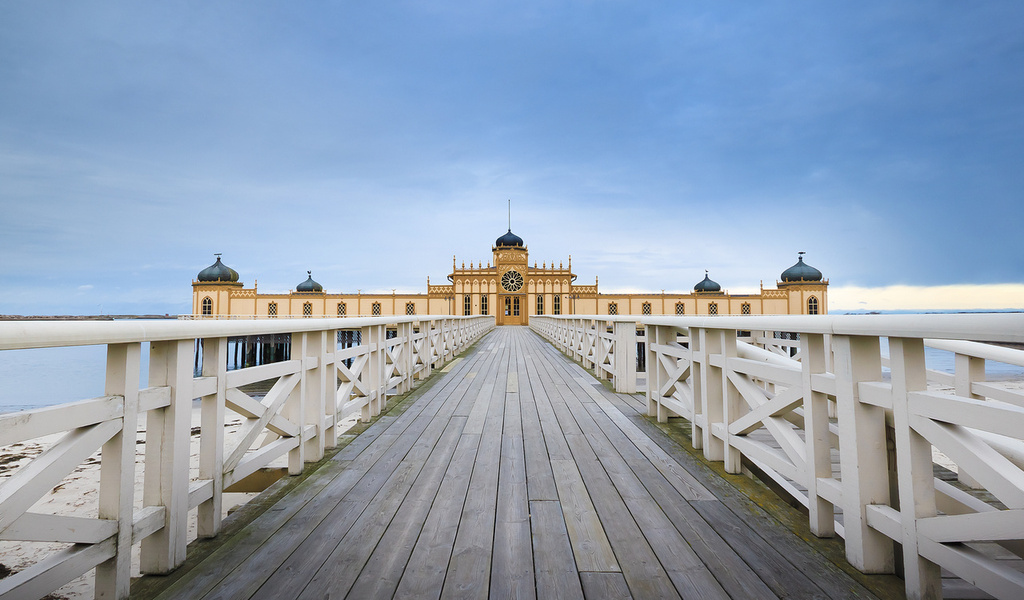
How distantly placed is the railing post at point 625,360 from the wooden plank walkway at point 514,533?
2.35 meters

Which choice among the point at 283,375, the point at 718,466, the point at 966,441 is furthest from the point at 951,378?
the point at 283,375

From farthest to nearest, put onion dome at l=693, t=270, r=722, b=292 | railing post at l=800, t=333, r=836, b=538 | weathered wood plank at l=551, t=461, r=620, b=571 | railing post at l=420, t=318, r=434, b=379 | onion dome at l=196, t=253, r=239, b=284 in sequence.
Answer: onion dome at l=693, t=270, r=722, b=292
onion dome at l=196, t=253, r=239, b=284
railing post at l=420, t=318, r=434, b=379
railing post at l=800, t=333, r=836, b=538
weathered wood plank at l=551, t=461, r=620, b=571

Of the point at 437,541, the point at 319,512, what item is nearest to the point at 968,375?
the point at 437,541

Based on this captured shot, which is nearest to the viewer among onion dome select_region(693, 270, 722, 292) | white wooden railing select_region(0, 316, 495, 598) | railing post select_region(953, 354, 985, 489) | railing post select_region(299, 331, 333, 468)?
white wooden railing select_region(0, 316, 495, 598)

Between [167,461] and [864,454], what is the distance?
9.98ft

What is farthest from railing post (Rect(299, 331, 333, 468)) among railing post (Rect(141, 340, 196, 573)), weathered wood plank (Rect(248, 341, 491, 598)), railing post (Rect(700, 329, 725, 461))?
railing post (Rect(700, 329, 725, 461))

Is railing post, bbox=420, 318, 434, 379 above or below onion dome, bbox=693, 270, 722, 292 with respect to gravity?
below

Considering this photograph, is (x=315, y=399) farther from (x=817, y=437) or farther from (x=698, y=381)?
(x=817, y=437)

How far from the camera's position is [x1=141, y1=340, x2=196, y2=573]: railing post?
6.54 feet

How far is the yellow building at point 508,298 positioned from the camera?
1876 inches

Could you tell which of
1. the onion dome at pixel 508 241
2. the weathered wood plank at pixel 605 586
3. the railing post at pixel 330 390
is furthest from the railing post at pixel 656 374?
the onion dome at pixel 508 241

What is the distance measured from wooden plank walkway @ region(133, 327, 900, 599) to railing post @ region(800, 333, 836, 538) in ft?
0.54

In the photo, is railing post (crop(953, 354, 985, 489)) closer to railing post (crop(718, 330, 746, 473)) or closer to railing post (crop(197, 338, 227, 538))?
railing post (crop(718, 330, 746, 473))

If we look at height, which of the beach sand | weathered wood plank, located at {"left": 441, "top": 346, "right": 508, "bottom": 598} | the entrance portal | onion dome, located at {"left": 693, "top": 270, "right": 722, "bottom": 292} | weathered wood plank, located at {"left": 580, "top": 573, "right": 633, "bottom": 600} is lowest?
the beach sand
